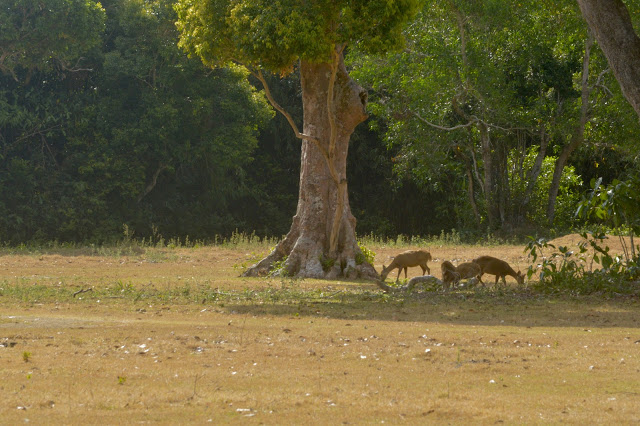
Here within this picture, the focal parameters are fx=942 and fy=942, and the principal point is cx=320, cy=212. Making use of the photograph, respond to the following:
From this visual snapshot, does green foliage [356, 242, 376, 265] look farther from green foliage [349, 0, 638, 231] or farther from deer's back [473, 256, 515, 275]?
green foliage [349, 0, 638, 231]

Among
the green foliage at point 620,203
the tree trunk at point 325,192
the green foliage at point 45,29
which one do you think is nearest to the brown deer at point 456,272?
the green foliage at point 620,203

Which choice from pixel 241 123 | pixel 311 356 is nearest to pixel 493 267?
pixel 311 356

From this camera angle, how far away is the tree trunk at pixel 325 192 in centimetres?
1903

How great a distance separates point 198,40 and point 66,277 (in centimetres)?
534

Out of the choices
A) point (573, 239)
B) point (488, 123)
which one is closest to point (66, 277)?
point (573, 239)

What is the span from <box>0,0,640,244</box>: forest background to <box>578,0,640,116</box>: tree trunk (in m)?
12.2

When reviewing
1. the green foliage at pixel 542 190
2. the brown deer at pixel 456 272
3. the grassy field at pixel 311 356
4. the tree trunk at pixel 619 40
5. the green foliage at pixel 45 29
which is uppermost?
the green foliage at pixel 45 29

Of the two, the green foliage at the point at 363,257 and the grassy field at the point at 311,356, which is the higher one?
the green foliage at the point at 363,257

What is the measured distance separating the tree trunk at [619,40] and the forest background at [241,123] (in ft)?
40.1

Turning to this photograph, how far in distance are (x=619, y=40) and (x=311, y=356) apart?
7831 millimetres

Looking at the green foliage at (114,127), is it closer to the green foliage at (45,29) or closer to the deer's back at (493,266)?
the green foliage at (45,29)

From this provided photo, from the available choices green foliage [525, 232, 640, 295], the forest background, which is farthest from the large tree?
the forest background

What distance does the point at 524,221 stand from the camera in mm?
32594

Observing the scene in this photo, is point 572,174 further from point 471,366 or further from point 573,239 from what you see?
point 471,366
